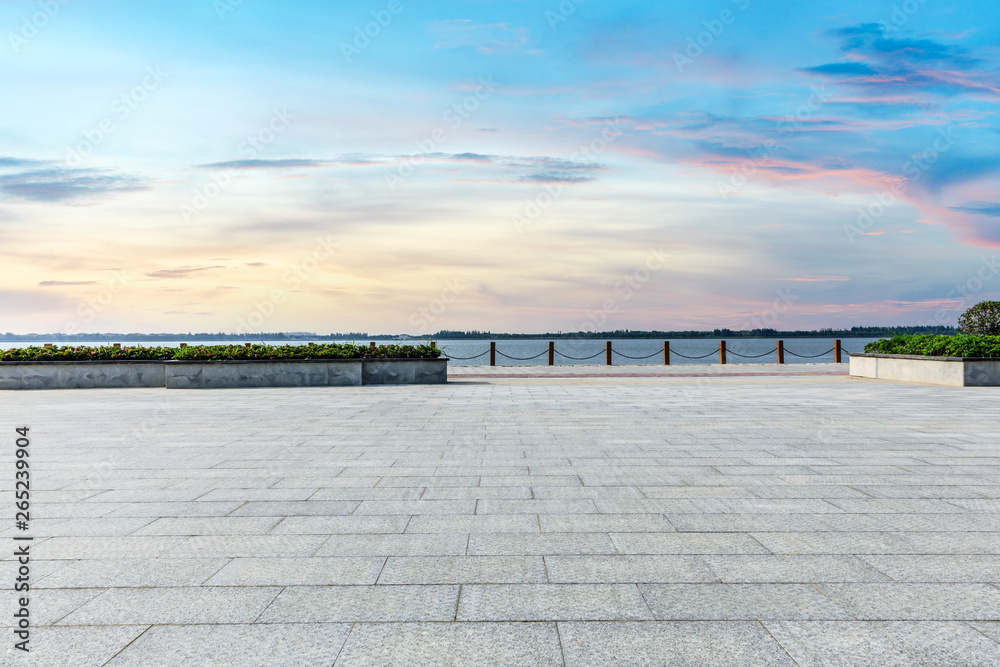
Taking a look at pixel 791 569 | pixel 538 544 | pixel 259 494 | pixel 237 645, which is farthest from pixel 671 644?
pixel 259 494

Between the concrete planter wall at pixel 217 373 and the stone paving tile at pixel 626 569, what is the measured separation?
47.9 ft

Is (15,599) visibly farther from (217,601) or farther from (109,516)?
(109,516)

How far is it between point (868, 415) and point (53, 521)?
12056 millimetres

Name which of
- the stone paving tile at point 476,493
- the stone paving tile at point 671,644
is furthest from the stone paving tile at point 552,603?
the stone paving tile at point 476,493

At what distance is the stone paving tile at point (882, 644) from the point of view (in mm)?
3012

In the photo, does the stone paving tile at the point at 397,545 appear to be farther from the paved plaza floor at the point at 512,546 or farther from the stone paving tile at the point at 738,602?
the stone paving tile at the point at 738,602

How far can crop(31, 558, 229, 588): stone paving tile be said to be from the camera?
3.97 meters

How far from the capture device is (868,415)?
38.3 feet

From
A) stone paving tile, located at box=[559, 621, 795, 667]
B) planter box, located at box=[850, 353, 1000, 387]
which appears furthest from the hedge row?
stone paving tile, located at box=[559, 621, 795, 667]

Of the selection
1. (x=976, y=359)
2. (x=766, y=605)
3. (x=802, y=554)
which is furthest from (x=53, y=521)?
(x=976, y=359)

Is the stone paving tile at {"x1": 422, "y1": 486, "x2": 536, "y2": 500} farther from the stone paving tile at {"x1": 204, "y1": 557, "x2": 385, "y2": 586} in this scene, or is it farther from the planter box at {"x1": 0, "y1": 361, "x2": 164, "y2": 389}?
the planter box at {"x1": 0, "y1": 361, "x2": 164, "y2": 389}

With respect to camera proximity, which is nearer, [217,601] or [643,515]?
[217,601]

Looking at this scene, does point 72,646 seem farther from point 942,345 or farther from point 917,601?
point 942,345

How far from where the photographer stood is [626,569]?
4.13 meters
